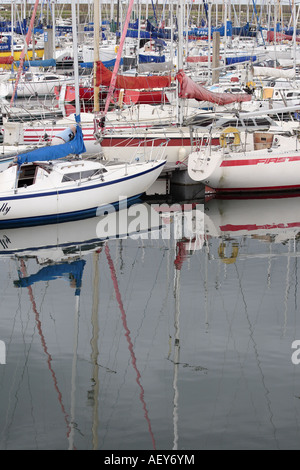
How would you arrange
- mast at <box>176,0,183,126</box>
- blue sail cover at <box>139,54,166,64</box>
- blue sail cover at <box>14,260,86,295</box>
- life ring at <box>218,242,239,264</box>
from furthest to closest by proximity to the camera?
1. blue sail cover at <box>139,54,166,64</box>
2. mast at <box>176,0,183,126</box>
3. life ring at <box>218,242,239,264</box>
4. blue sail cover at <box>14,260,86,295</box>

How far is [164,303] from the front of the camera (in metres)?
17.3

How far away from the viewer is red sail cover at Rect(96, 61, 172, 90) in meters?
30.2

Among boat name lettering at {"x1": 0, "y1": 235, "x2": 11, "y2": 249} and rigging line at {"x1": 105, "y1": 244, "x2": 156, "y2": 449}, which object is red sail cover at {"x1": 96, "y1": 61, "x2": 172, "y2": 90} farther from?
rigging line at {"x1": 105, "y1": 244, "x2": 156, "y2": 449}

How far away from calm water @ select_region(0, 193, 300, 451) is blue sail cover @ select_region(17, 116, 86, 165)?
1.88 meters

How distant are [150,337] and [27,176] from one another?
9148 mm

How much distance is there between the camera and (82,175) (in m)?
23.7

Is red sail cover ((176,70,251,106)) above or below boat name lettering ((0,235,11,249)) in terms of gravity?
above

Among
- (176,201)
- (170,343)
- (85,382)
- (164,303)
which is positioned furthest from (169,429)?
(176,201)

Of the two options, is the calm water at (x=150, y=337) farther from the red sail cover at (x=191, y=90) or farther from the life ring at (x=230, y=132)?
the red sail cover at (x=191, y=90)

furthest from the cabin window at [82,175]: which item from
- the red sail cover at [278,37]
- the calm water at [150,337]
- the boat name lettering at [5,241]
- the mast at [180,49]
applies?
the red sail cover at [278,37]

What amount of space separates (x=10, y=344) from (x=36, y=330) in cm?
80

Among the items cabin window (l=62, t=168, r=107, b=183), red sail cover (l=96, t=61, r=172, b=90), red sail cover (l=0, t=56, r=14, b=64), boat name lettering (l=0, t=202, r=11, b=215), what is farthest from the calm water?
red sail cover (l=0, t=56, r=14, b=64)

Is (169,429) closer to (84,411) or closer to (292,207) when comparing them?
(84,411)
